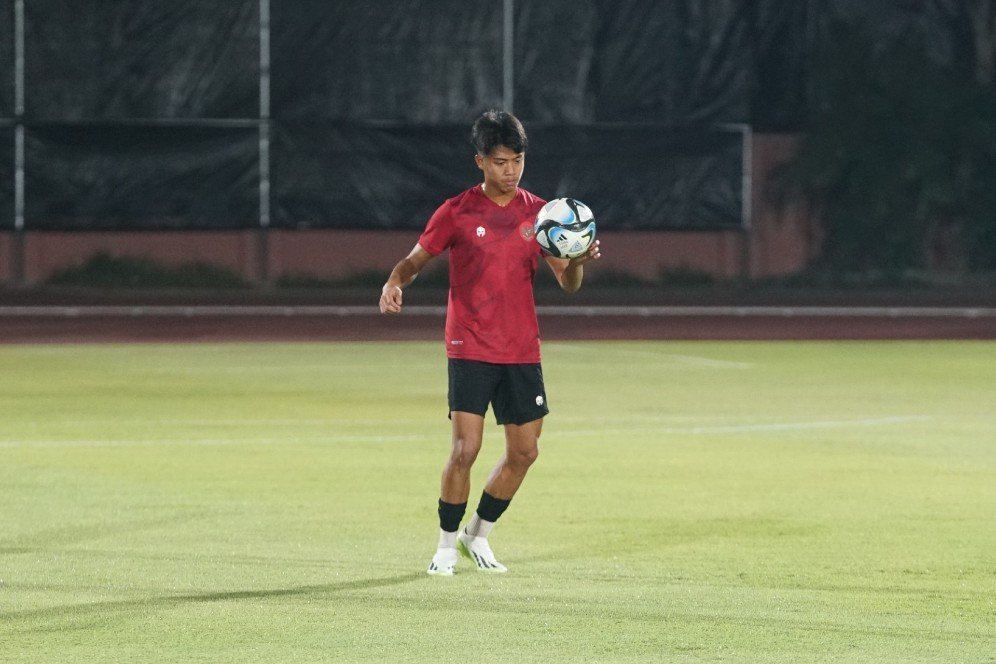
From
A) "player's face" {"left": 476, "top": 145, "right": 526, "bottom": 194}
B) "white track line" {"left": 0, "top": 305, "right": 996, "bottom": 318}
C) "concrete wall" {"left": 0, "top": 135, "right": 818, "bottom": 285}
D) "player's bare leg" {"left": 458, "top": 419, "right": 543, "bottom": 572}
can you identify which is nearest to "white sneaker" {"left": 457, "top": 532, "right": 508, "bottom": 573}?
"player's bare leg" {"left": 458, "top": 419, "right": 543, "bottom": 572}

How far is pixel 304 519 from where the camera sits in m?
10.5

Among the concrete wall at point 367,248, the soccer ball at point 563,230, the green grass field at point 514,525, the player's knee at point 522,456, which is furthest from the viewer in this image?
the concrete wall at point 367,248

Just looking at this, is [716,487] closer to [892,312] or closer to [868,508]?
[868,508]

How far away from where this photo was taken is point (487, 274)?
876cm

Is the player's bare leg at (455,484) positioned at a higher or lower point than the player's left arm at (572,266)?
lower

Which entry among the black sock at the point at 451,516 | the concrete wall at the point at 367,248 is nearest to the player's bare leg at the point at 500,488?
the black sock at the point at 451,516

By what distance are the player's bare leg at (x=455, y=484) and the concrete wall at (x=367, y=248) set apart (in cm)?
2601

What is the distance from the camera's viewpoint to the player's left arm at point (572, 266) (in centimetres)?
870

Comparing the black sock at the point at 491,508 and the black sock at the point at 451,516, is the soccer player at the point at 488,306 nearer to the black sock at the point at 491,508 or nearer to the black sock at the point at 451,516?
the black sock at the point at 451,516

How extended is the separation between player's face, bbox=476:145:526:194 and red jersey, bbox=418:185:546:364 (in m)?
0.14

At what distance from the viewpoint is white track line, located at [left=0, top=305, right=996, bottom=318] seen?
Answer: 3100 cm

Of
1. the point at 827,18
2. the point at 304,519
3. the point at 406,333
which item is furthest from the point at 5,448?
the point at 827,18

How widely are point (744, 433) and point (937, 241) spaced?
77.4 ft

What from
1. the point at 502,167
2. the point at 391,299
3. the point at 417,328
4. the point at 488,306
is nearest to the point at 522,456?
the point at 488,306
